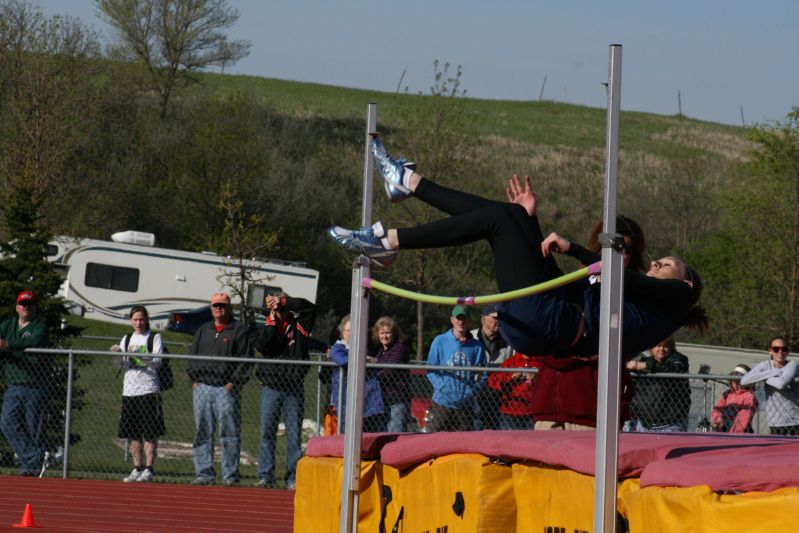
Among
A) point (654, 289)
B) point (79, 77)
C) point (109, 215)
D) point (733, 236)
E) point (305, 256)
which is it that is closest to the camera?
point (654, 289)

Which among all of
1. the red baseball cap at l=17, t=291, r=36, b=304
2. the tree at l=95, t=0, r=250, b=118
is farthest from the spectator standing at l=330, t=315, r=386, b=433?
the tree at l=95, t=0, r=250, b=118

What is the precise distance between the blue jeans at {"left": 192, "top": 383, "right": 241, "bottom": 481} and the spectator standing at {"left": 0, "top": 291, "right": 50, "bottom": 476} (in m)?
1.46

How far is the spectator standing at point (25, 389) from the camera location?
11195 mm

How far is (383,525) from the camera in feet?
19.0

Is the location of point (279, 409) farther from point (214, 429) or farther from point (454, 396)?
point (454, 396)

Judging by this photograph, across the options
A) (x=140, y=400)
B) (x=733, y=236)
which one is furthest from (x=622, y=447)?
(x=733, y=236)

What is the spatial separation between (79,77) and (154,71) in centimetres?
1425

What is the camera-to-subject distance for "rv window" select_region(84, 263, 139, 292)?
2956 cm

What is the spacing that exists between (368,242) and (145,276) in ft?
81.5

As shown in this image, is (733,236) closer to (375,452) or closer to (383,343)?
(383,343)

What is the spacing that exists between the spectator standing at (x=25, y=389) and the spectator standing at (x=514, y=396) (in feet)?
13.5

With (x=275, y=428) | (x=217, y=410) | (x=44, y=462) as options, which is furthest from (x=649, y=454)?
(x=44, y=462)

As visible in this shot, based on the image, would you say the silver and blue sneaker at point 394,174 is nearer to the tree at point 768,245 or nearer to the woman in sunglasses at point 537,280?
the woman in sunglasses at point 537,280

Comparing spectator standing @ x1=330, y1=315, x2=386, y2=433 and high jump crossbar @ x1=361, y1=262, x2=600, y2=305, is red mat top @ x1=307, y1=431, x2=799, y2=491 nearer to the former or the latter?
high jump crossbar @ x1=361, y1=262, x2=600, y2=305
